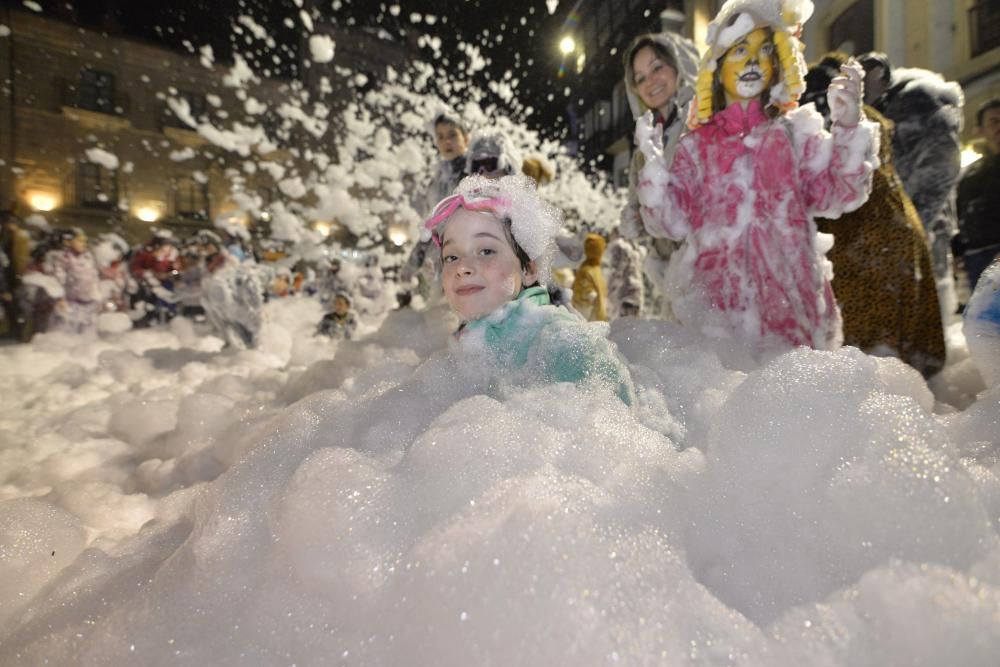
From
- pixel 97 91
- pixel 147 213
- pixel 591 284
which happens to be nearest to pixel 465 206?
pixel 591 284

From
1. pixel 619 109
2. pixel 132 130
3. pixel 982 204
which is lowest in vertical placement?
pixel 982 204

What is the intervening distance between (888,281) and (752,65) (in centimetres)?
120

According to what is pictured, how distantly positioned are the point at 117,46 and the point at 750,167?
27.4 metres

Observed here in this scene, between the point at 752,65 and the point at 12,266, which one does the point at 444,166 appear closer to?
the point at 752,65

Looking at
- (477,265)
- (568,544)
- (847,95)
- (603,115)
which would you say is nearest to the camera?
(568,544)

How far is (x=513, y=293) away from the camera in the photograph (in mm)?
1825

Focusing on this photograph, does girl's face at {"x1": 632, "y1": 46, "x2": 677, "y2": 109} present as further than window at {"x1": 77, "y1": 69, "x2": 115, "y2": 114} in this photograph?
No

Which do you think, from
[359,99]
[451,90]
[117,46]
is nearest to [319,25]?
[359,99]

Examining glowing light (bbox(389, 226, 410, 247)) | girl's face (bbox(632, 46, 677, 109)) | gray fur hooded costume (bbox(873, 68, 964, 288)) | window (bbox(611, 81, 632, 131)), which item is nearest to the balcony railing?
gray fur hooded costume (bbox(873, 68, 964, 288))

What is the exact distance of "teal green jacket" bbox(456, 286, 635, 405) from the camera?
1549 mm

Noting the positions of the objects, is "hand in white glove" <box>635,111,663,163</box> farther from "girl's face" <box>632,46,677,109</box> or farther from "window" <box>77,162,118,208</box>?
"window" <box>77,162,118,208</box>

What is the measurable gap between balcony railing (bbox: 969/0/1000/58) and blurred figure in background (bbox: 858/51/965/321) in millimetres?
4725

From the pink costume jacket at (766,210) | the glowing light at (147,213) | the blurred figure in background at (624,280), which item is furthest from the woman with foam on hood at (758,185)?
the glowing light at (147,213)

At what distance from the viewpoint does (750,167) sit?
2.15 m
